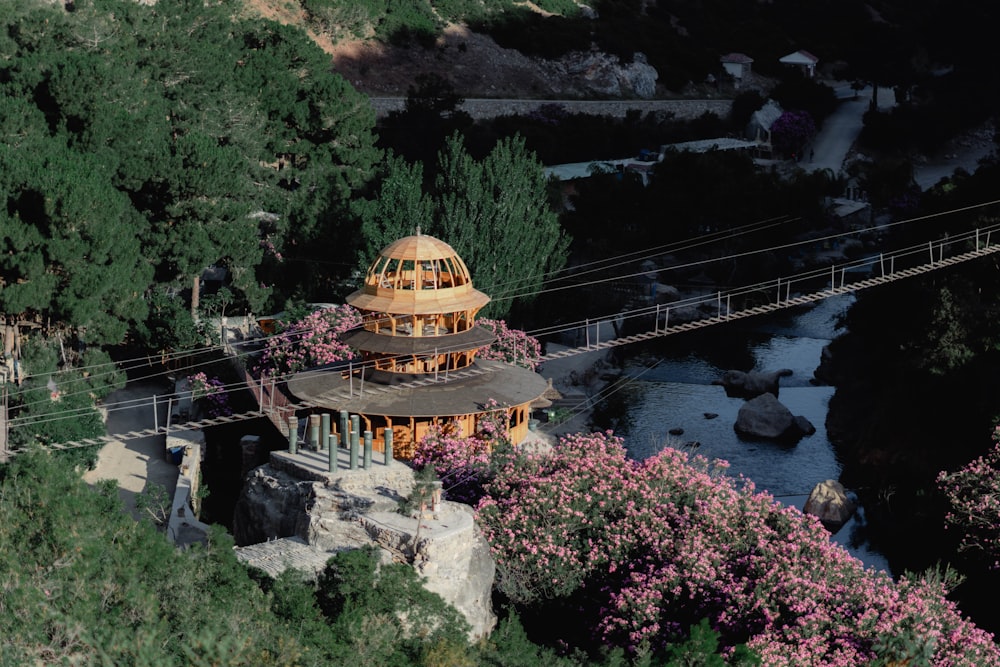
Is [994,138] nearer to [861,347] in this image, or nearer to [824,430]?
[861,347]

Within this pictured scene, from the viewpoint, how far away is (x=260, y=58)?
178ft

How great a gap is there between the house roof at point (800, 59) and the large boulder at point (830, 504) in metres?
71.8

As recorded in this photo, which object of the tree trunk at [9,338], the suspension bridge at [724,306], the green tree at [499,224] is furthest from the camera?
the green tree at [499,224]

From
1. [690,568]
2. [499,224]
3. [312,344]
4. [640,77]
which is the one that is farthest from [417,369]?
[640,77]

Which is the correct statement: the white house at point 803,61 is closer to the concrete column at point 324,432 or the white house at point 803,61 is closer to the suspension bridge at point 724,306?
the suspension bridge at point 724,306

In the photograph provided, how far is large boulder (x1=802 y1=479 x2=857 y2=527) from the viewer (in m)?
36.1

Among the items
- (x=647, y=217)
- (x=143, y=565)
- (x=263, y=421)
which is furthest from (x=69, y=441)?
(x=647, y=217)

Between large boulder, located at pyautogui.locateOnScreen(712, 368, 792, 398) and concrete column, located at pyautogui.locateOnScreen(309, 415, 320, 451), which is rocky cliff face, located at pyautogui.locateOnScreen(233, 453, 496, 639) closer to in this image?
concrete column, located at pyautogui.locateOnScreen(309, 415, 320, 451)

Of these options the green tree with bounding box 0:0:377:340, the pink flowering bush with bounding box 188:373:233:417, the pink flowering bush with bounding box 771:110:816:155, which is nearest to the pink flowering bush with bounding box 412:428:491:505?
the pink flowering bush with bounding box 188:373:233:417

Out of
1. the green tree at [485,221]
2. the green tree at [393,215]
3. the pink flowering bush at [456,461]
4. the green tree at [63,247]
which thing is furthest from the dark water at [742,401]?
the green tree at [63,247]

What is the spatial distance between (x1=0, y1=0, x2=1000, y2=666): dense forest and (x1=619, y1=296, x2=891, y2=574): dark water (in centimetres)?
133

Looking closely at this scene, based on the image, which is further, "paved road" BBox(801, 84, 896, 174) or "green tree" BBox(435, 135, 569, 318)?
"paved road" BBox(801, 84, 896, 174)

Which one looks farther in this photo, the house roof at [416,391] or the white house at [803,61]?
the white house at [803,61]

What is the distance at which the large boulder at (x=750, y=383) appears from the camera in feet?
155
